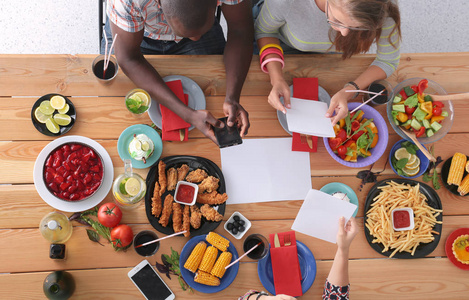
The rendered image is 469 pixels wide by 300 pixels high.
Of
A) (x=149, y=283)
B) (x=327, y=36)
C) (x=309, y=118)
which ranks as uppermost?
(x=327, y=36)

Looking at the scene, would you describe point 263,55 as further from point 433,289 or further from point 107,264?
point 433,289

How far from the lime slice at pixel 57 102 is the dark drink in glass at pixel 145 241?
746 millimetres

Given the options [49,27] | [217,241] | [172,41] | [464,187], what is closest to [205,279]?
[217,241]

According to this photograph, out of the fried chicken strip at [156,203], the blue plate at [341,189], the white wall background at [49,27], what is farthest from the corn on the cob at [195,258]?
the white wall background at [49,27]

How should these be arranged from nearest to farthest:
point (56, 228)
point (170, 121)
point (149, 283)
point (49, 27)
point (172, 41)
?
point (56, 228), point (149, 283), point (170, 121), point (172, 41), point (49, 27)

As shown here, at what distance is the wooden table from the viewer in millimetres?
1612

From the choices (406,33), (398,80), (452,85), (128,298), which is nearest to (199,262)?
(128,298)

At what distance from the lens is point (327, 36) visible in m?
1.78

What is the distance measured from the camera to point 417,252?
1.74 meters

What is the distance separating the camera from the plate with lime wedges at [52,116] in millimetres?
1659

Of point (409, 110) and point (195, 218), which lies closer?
point (195, 218)

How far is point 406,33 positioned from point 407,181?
2010 mm

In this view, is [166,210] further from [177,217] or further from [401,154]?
[401,154]

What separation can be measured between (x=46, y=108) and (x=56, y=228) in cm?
60
